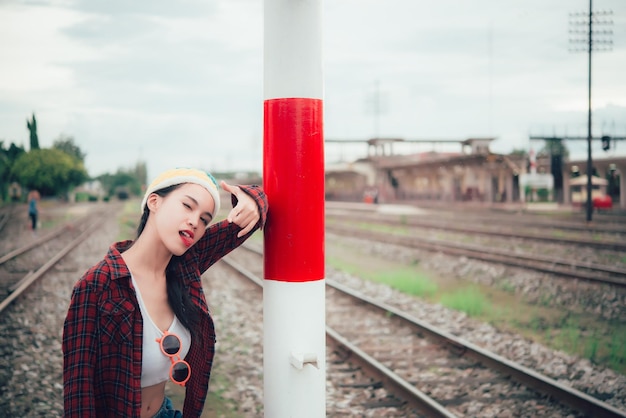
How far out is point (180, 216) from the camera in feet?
5.79

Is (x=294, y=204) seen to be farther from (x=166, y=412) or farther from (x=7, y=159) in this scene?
(x=7, y=159)

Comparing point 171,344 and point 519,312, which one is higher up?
point 171,344

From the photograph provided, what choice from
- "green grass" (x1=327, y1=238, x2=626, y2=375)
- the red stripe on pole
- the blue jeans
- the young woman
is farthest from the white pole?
"green grass" (x1=327, y1=238, x2=626, y2=375)

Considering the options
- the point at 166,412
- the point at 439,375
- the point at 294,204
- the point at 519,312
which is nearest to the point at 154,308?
the point at 166,412

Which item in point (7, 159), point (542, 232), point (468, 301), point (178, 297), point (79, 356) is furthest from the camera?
point (542, 232)

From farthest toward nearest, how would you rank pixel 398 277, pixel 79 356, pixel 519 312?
pixel 398 277, pixel 519 312, pixel 79 356

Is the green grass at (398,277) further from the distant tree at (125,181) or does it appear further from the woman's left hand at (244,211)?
the distant tree at (125,181)

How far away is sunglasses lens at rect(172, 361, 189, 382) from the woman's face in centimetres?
36

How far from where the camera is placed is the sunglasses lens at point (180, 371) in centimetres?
175

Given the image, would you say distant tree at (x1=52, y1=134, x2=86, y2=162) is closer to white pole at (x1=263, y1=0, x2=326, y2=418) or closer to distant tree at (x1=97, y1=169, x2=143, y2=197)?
white pole at (x1=263, y1=0, x2=326, y2=418)

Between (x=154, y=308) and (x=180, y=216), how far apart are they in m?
0.31

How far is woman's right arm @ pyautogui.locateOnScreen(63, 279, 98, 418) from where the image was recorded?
1524 mm

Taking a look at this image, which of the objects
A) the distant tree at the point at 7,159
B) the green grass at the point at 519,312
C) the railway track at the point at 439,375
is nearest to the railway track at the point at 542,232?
the green grass at the point at 519,312

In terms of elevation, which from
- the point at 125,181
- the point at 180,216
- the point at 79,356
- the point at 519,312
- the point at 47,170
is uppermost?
the point at 47,170
